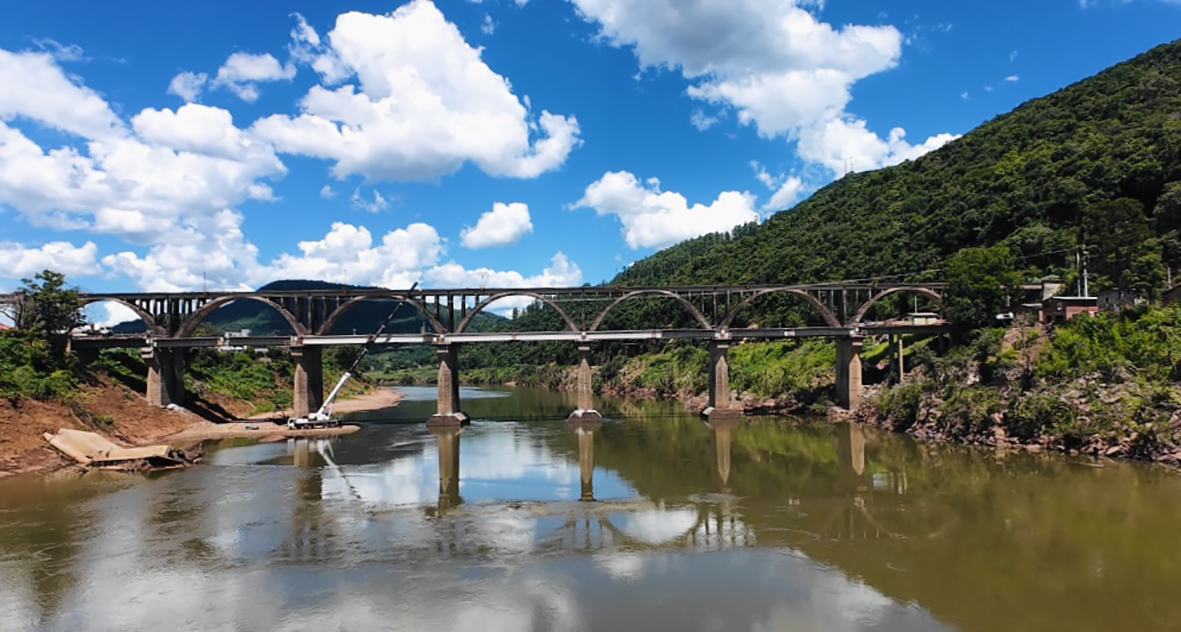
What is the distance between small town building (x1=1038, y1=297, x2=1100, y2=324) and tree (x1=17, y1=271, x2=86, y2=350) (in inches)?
2770

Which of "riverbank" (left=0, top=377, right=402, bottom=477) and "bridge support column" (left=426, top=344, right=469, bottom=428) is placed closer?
"riverbank" (left=0, top=377, right=402, bottom=477)

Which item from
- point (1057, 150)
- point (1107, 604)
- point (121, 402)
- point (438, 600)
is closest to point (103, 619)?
point (438, 600)

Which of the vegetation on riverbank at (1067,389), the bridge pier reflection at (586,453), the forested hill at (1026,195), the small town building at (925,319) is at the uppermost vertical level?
the forested hill at (1026,195)

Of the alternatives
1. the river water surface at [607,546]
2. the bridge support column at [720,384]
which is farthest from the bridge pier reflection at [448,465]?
the bridge support column at [720,384]

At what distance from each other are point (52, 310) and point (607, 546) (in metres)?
50.3

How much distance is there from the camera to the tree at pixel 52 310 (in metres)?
47.0

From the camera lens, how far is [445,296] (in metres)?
55.6

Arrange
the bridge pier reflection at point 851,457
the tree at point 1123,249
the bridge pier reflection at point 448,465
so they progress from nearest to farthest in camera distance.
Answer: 1. the bridge pier reflection at point 448,465
2. the bridge pier reflection at point 851,457
3. the tree at point 1123,249

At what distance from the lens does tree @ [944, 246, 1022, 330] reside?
45844mm

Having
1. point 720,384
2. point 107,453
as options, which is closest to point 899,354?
point 720,384

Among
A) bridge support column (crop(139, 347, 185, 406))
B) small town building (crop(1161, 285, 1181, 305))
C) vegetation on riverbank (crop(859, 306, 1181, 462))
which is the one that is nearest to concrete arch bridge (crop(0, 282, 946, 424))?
bridge support column (crop(139, 347, 185, 406))

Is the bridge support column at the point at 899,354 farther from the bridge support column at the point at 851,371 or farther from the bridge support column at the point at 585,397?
the bridge support column at the point at 585,397

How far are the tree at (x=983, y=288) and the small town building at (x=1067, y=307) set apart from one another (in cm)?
526

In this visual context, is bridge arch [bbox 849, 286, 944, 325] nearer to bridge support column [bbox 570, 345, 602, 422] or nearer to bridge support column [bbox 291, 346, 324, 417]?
bridge support column [bbox 570, 345, 602, 422]
